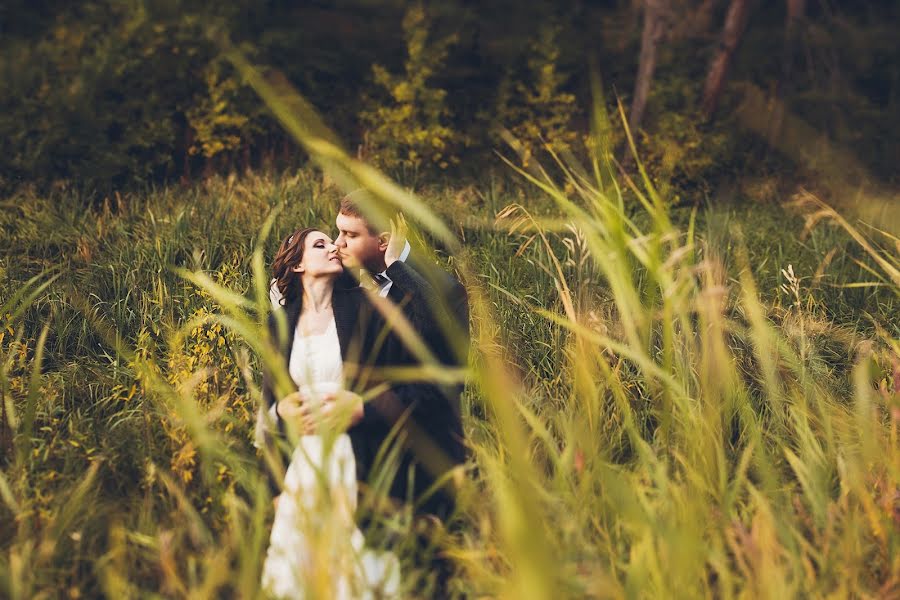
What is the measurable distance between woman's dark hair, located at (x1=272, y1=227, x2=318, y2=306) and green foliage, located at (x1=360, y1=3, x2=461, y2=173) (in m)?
7.44

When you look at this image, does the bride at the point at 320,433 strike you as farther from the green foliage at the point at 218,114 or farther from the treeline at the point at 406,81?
the green foliage at the point at 218,114

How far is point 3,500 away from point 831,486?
2.96 meters

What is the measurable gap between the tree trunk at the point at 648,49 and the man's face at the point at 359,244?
8347 mm

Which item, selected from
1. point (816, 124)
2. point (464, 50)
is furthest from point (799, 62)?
point (464, 50)

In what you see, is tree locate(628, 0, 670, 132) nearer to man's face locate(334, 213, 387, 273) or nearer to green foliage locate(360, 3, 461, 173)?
green foliage locate(360, 3, 461, 173)

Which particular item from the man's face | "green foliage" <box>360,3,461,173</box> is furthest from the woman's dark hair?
"green foliage" <box>360,3,461,173</box>

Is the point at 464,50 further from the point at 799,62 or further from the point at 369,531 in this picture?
the point at 369,531

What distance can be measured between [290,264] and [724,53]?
9549 millimetres

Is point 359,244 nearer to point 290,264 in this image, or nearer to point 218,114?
point 290,264

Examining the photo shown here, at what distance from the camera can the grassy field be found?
1983 mm

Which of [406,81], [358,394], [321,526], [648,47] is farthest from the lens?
[406,81]

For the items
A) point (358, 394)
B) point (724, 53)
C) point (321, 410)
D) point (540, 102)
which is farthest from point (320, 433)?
point (724, 53)

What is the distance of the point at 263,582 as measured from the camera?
6.96 ft

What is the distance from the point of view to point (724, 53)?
34.0 ft
